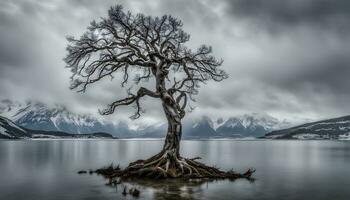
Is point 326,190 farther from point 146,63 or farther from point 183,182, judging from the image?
point 146,63

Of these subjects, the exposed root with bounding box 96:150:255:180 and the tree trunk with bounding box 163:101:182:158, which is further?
the tree trunk with bounding box 163:101:182:158

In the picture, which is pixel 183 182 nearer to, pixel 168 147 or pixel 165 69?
pixel 168 147

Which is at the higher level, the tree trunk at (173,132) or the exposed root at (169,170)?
the tree trunk at (173,132)

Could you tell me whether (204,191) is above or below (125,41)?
below

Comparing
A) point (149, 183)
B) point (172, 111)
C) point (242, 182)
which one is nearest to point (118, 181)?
point (149, 183)

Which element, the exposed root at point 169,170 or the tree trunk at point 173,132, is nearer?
the exposed root at point 169,170

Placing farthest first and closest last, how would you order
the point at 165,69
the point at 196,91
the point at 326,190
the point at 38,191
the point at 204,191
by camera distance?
1. the point at 196,91
2. the point at 165,69
3. the point at 326,190
4. the point at 38,191
5. the point at 204,191

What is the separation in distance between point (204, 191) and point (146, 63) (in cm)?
1258

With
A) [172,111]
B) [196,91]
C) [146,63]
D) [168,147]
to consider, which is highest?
[146,63]

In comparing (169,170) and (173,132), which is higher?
(173,132)

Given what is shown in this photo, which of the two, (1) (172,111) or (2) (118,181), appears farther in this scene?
(1) (172,111)

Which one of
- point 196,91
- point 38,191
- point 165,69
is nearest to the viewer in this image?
point 38,191

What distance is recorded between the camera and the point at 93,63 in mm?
31188

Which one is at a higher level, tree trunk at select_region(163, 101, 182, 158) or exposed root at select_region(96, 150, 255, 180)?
tree trunk at select_region(163, 101, 182, 158)
